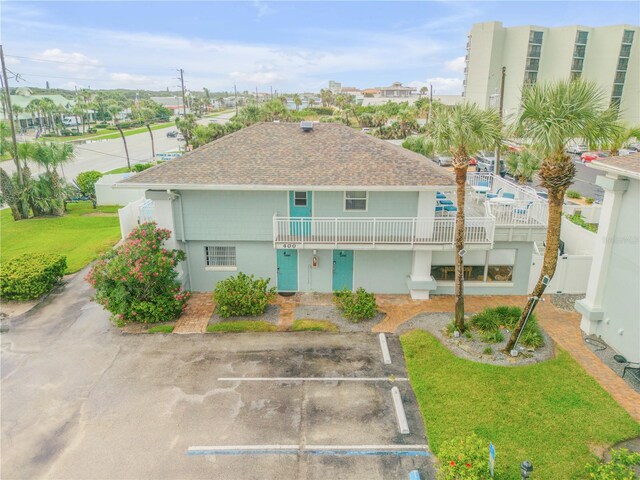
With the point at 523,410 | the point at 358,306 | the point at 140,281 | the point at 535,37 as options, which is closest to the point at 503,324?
the point at 523,410

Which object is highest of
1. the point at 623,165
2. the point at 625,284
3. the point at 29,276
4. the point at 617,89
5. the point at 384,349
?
the point at 617,89

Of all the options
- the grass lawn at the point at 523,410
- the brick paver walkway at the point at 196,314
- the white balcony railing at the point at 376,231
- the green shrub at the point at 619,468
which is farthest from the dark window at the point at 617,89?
the green shrub at the point at 619,468

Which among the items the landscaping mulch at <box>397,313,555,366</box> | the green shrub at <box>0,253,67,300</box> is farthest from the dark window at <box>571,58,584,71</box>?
the green shrub at <box>0,253,67,300</box>

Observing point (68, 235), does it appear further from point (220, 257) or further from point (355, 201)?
point (355, 201)

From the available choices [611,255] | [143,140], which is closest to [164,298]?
[611,255]

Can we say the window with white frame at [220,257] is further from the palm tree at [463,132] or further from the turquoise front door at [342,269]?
the palm tree at [463,132]
